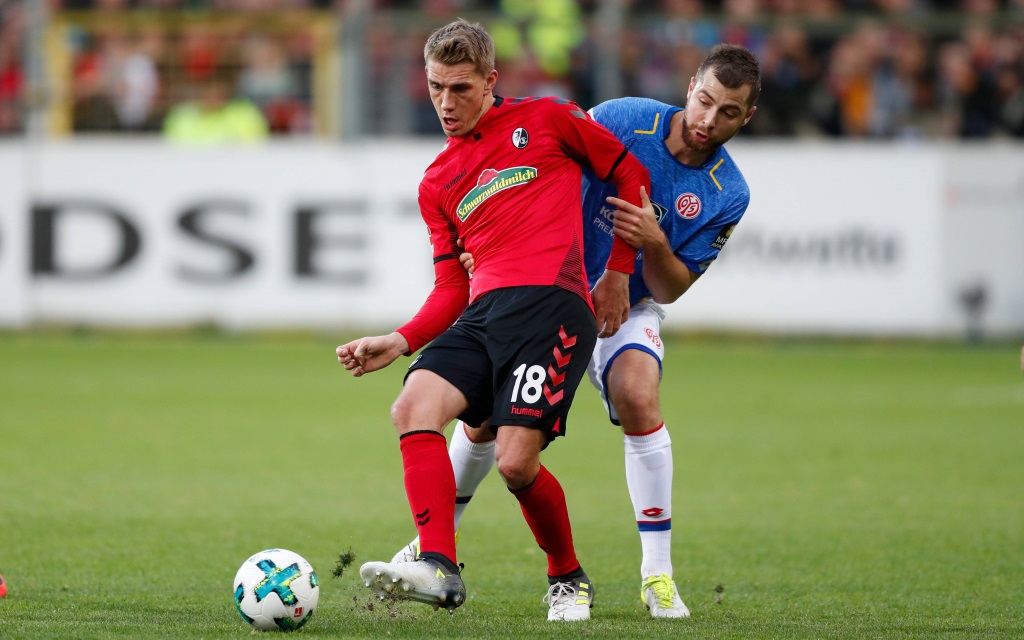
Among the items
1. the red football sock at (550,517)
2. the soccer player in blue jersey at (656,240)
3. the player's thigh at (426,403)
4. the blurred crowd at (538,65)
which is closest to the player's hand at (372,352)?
the player's thigh at (426,403)

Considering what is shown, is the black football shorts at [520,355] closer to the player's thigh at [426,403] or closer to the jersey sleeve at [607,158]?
the player's thigh at [426,403]

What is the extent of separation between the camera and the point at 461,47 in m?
5.08

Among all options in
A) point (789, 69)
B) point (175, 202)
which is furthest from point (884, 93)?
point (175, 202)

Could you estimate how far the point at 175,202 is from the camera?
16250 millimetres

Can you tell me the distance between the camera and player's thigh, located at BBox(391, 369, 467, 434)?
16.6ft

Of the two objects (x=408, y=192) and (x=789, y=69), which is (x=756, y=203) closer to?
(x=789, y=69)

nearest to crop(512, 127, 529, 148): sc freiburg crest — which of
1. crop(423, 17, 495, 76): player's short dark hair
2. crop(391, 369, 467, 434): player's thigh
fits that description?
crop(423, 17, 495, 76): player's short dark hair

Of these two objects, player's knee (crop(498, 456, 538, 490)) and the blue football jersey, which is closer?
player's knee (crop(498, 456, 538, 490))

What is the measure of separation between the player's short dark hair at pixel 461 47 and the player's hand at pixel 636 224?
710 mm

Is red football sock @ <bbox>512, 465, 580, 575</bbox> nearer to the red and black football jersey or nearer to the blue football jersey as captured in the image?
the red and black football jersey

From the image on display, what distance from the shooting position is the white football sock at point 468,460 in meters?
5.91

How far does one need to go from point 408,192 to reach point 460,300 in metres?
10.9

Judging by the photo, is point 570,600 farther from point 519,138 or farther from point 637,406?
point 519,138

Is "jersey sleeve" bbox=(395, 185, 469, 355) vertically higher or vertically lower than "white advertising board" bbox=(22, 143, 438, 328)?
higher
